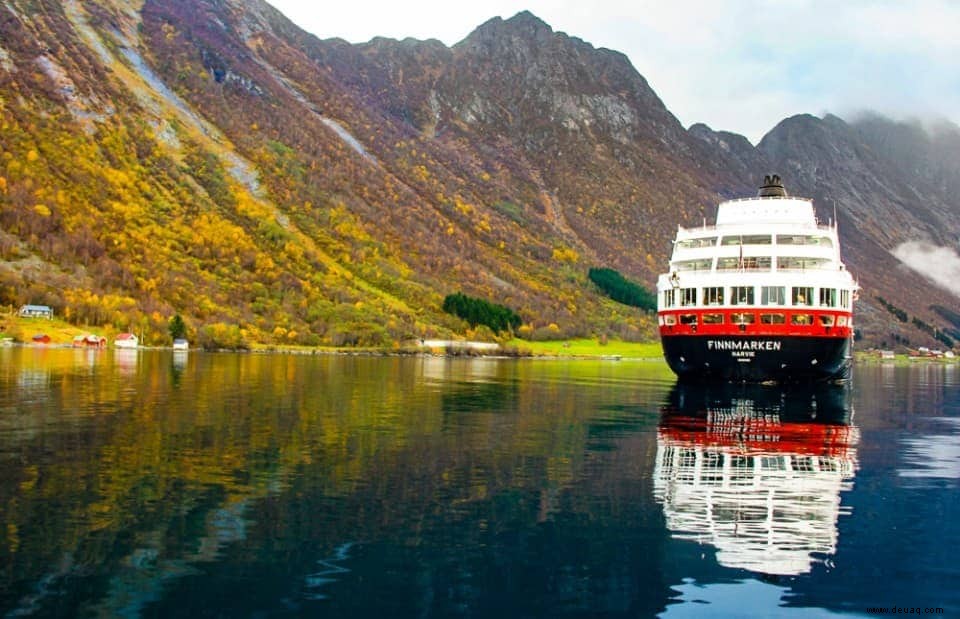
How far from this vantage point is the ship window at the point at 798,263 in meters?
84.1

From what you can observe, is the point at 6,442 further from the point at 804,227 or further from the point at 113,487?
the point at 804,227

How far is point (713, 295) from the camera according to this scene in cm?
8231

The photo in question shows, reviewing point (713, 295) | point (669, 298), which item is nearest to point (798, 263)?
point (713, 295)

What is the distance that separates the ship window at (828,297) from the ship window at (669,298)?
12871 mm

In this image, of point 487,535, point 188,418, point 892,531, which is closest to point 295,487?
point 487,535

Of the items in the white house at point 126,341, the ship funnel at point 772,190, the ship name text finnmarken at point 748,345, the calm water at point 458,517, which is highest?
the ship funnel at point 772,190

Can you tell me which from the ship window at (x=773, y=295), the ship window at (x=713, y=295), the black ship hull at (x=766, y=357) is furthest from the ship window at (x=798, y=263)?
the black ship hull at (x=766, y=357)

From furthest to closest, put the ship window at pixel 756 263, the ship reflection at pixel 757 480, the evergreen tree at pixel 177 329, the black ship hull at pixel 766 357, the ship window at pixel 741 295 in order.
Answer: the evergreen tree at pixel 177 329 < the ship window at pixel 756 263 < the ship window at pixel 741 295 < the black ship hull at pixel 766 357 < the ship reflection at pixel 757 480

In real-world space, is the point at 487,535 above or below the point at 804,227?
below

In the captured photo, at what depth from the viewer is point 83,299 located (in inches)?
7564

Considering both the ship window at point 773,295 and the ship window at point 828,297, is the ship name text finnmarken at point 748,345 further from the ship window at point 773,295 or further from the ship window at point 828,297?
the ship window at point 828,297

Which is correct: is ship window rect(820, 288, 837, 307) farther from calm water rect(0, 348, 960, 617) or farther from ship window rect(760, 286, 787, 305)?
calm water rect(0, 348, 960, 617)

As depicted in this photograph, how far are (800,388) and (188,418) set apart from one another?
5772 centimetres

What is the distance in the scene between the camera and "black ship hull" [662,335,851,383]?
78188 mm
